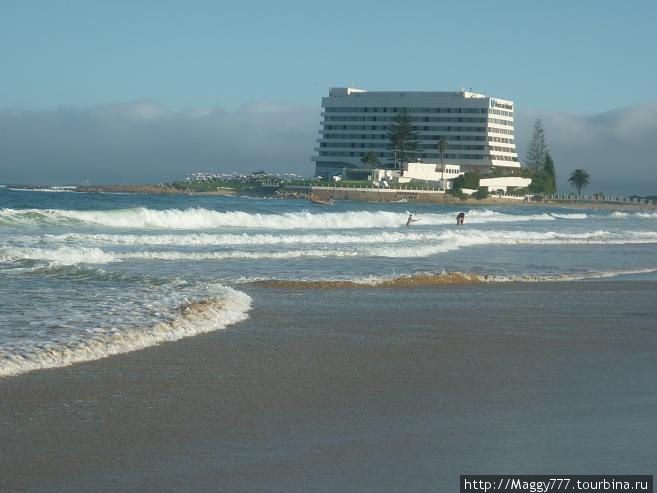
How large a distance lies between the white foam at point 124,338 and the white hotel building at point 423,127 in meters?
147

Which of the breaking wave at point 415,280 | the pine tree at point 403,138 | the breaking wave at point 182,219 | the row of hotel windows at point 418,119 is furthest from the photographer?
the row of hotel windows at point 418,119

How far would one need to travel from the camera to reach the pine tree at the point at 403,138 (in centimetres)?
15288

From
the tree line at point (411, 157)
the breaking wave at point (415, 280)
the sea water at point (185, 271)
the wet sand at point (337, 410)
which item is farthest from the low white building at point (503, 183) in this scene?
the wet sand at point (337, 410)

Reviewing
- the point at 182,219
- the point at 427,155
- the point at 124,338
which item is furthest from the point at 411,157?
the point at 124,338

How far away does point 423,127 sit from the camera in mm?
160250

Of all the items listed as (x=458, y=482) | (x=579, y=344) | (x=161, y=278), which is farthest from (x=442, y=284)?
(x=458, y=482)

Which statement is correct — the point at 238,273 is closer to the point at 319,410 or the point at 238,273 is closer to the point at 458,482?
the point at 319,410

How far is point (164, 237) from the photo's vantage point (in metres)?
29.9

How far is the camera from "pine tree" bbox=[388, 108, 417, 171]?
502 ft

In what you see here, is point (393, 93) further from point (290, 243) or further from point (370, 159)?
point (290, 243)

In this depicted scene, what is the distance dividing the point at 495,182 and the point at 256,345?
464 ft

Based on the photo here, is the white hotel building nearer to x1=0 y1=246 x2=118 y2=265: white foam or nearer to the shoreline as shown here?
the shoreline

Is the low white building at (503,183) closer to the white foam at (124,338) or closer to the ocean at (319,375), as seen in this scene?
the ocean at (319,375)

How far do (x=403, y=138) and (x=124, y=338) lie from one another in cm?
14451
